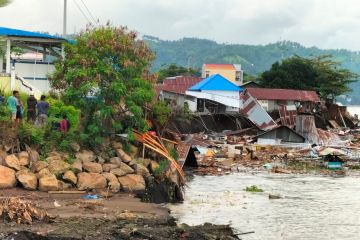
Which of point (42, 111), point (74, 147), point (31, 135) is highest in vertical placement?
point (42, 111)

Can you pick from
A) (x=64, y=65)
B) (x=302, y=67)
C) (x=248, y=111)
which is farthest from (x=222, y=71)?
(x=64, y=65)

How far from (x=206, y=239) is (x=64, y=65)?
29.4 feet

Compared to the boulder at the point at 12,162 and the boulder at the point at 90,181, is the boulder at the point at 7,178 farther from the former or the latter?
the boulder at the point at 90,181

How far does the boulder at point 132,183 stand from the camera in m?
17.4

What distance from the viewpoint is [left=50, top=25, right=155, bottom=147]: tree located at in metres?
18.3

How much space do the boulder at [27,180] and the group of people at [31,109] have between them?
2510mm

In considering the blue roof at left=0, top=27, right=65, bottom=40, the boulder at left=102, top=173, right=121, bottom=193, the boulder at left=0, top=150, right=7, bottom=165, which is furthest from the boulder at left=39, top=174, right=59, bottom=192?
the blue roof at left=0, top=27, right=65, bottom=40

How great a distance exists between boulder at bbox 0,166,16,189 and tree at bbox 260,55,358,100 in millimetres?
57698

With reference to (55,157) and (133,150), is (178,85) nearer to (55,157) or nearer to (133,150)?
(133,150)

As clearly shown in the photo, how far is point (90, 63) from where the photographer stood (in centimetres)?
1850

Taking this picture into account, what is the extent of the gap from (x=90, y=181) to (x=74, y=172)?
21.9 inches

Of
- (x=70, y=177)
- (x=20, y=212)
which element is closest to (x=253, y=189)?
(x=70, y=177)

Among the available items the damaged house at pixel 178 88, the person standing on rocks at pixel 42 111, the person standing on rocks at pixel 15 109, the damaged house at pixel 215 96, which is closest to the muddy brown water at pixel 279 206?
the person standing on rocks at pixel 42 111

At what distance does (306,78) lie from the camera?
72312 millimetres
